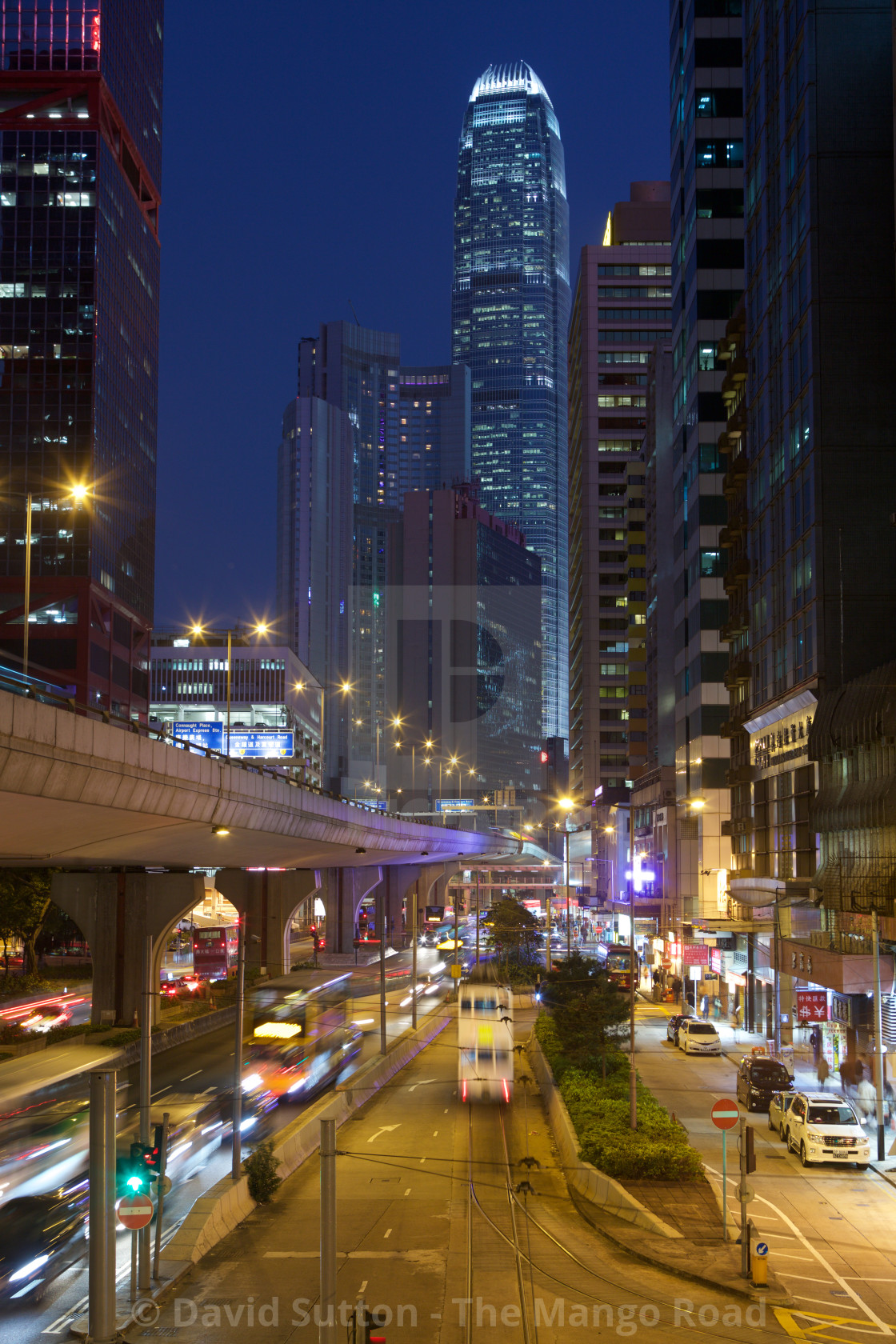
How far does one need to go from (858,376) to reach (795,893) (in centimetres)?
2161

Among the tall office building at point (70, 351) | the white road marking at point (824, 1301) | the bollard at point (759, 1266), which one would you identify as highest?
the tall office building at point (70, 351)

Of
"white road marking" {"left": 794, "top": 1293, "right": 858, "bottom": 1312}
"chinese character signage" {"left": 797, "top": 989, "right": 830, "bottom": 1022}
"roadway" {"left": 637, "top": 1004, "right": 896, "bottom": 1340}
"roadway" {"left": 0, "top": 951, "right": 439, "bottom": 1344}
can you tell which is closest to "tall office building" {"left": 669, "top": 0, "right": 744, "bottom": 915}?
"roadway" {"left": 0, "top": 951, "right": 439, "bottom": 1344}

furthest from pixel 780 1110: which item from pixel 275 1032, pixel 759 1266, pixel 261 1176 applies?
pixel 275 1032

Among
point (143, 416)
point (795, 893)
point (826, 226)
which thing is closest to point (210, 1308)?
point (795, 893)

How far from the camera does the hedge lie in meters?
28.6

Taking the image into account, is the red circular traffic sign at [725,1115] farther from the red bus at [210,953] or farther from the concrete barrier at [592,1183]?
the red bus at [210,953]

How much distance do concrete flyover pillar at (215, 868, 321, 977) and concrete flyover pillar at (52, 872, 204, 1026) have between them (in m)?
23.3

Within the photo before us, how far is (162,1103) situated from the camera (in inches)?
1567

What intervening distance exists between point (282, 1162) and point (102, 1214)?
42.1ft

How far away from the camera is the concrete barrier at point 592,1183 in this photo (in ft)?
82.6

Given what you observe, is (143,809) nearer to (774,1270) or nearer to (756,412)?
(774,1270)

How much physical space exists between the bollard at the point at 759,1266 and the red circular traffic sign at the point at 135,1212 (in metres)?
10.6

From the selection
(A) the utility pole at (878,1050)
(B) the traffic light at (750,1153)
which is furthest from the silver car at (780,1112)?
(B) the traffic light at (750,1153)

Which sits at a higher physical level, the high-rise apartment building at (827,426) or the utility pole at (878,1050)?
the high-rise apartment building at (827,426)
